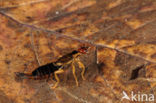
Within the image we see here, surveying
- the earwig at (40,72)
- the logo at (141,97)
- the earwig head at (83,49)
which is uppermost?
the earwig head at (83,49)

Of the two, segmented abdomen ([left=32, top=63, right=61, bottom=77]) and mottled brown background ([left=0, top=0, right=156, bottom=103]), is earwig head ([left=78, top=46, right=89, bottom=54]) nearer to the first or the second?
mottled brown background ([left=0, top=0, right=156, bottom=103])

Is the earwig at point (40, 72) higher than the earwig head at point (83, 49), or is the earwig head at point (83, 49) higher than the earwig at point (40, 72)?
the earwig head at point (83, 49)

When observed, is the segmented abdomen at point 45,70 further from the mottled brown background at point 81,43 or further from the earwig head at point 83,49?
the earwig head at point 83,49

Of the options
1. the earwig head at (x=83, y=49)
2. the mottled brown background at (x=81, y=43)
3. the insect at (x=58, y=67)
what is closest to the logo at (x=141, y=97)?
the mottled brown background at (x=81, y=43)

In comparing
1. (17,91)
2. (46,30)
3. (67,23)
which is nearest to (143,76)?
(67,23)

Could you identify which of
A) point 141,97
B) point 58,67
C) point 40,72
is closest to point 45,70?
point 40,72
